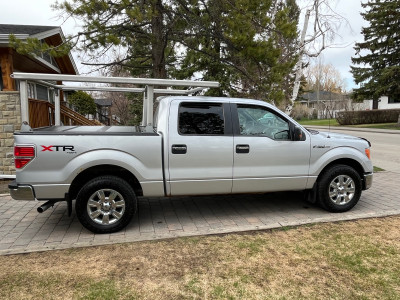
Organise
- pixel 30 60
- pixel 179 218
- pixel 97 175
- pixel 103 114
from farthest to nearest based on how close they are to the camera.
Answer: pixel 103 114
pixel 30 60
pixel 179 218
pixel 97 175

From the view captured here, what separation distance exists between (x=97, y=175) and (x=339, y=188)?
150 inches

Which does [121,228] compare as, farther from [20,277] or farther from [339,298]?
[339,298]

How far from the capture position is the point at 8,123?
7.60 metres

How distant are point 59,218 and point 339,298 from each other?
13.7ft

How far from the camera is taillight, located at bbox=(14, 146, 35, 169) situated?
3.82 meters

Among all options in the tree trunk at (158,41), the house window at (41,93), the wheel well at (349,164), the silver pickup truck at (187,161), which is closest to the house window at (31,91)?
the house window at (41,93)

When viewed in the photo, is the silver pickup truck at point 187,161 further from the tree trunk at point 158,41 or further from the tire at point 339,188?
the tree trunk at point 158,41

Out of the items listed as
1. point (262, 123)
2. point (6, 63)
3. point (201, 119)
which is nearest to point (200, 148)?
point (201, 119)

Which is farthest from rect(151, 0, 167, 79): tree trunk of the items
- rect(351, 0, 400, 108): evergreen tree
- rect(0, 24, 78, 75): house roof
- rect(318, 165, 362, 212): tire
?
rect(351, 0, 400, 108): evergreen tree

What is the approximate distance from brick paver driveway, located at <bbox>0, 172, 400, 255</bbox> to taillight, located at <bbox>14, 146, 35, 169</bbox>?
1.07 m

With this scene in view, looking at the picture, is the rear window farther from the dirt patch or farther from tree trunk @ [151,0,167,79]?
the dirt patch

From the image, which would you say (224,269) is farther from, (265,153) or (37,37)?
(37,37)

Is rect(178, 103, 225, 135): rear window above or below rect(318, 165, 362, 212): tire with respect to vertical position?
above

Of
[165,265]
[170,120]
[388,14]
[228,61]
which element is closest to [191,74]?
[228,61]
